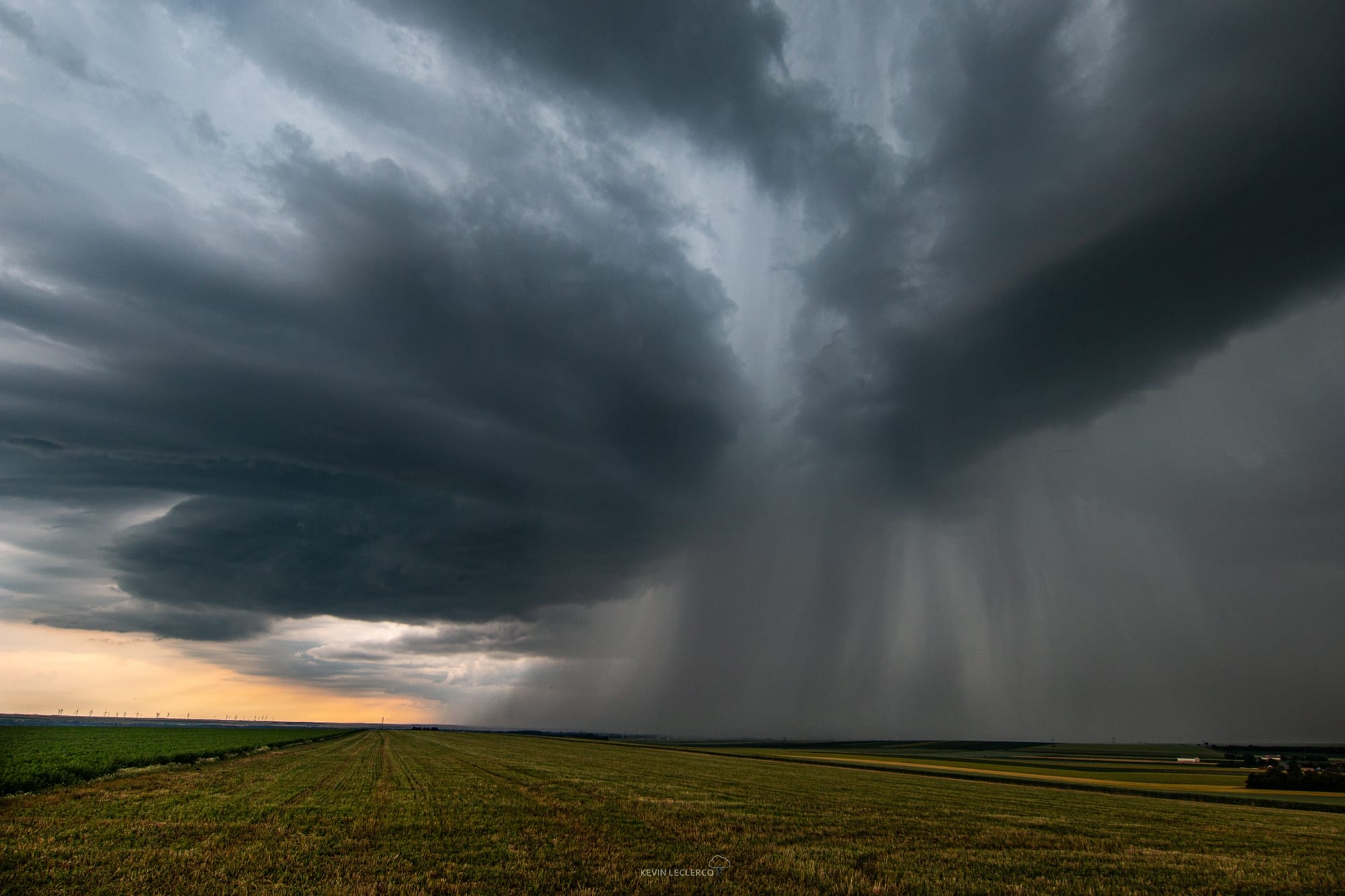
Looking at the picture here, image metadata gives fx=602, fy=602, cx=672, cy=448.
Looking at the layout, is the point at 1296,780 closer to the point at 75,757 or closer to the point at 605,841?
the point at 605,841

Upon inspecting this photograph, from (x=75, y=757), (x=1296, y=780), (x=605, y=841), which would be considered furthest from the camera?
(x=1296, y=780)

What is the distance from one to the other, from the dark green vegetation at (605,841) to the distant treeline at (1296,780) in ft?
146

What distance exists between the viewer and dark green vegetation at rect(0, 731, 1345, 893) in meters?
15.7

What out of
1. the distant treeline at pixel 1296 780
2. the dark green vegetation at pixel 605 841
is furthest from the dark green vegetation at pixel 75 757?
the distant treeline at pixel 1296 780

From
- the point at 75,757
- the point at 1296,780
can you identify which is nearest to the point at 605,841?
the point at 75,757

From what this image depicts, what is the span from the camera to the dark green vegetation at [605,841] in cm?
1570

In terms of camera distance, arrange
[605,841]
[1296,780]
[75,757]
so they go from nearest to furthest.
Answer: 1. [605,841]
2. [75,757]
3. [1296,780]

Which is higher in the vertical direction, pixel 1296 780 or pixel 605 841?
pixel 605 841

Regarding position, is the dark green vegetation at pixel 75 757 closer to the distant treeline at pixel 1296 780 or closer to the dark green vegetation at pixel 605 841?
the dark green vegetation at pixel 605 841

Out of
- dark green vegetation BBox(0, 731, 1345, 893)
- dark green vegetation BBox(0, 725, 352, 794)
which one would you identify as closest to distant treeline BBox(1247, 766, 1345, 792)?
dark green vegetation BBox(0, 731, 1345, 893)

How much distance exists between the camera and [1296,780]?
71.1m

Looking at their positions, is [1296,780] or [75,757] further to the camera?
[1296,780]

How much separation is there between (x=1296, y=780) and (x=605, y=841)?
94.8 m

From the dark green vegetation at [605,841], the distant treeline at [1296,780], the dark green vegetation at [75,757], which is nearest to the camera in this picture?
the dark green vegetation at [605,841]
